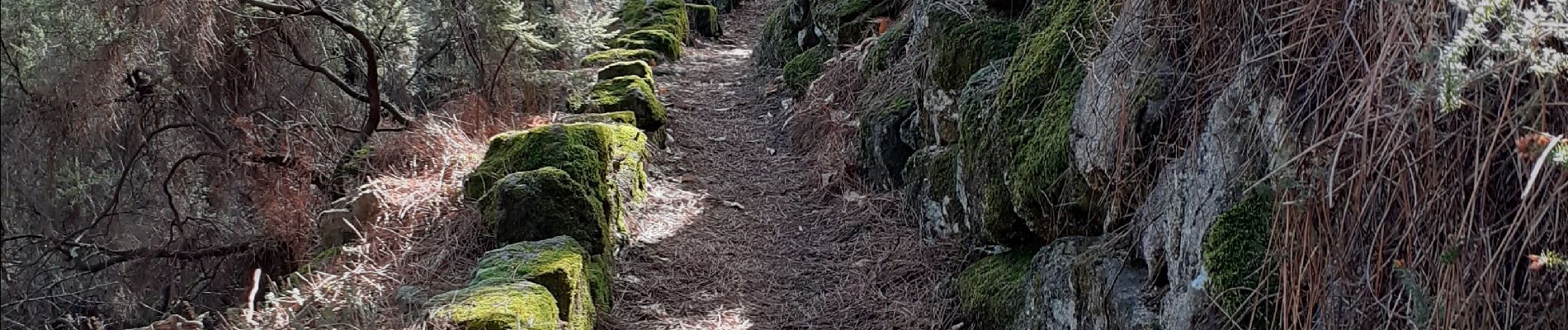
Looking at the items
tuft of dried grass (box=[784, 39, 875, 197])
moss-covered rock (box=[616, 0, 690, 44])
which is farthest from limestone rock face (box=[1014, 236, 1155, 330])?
moss-covered rock (box=[616, 0, 690, 44])

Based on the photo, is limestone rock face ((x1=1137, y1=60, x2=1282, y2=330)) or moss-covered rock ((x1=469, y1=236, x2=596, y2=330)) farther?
moss-covered rock ((x1=469, y1=236, x2=596, y2=330))

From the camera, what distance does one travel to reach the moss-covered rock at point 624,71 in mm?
8836

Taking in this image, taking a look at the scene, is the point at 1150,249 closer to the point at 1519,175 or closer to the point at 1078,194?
the point at 1078,194

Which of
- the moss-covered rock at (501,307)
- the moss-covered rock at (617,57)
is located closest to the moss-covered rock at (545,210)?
the moss-covered rock at (501,307)

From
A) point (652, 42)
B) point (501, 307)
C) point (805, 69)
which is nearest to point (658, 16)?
point (652, 42)

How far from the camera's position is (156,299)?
21.1ft

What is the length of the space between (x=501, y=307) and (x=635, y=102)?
4204 mm

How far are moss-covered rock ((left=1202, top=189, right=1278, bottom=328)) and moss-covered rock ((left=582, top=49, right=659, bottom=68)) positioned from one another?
742 centimetres

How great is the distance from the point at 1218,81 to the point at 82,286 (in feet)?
21.7

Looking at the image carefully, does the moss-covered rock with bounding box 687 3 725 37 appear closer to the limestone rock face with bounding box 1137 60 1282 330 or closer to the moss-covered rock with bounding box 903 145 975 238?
the moss-covered rock with bounding box 903 145 975 238

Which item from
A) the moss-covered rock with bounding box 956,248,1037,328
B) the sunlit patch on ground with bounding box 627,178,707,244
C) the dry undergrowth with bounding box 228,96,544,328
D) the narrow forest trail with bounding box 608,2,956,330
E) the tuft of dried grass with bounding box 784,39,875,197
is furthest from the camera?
the tuft of dried grass with bounding box 784,39,875,197

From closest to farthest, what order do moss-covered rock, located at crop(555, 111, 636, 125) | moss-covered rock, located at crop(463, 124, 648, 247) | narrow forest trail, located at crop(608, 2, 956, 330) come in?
narrow forest trail, located at crop(608, 2, 956, 330)
moss-covered rock, located at crop(463, 124, 648, 247)
moss-covered rock, located at crop(555, 111, 636, 125)

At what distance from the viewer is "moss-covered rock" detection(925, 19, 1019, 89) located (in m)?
4.90

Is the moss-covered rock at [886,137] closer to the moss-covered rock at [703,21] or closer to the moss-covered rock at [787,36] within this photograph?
the moss-covered rock at [787,36]
